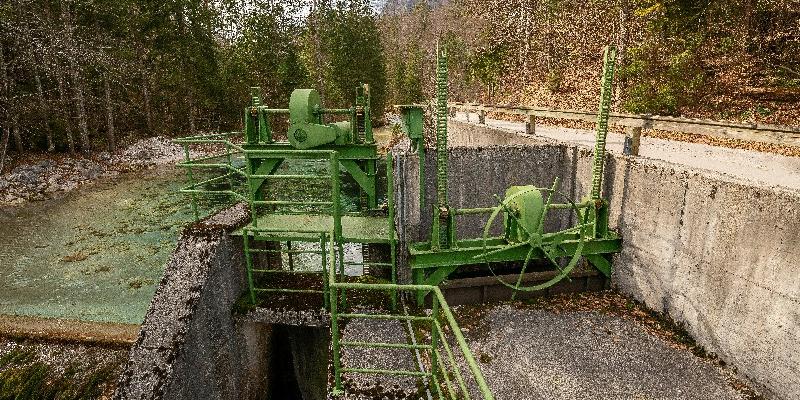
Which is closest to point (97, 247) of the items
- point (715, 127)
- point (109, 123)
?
point (109, 123)

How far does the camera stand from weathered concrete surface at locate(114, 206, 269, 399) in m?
5.11

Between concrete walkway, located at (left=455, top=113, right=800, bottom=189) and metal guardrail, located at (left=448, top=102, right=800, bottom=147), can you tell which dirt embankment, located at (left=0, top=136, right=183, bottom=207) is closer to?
metal guardrail, located at (left=448, top=102, right=800, bottom=147)

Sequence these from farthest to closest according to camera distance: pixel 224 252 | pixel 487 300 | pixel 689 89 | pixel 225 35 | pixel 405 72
Answer: pixel 405 72 → pixel 225 35 → pixel 689 89 → pixel 487 300 → pixel 224 252

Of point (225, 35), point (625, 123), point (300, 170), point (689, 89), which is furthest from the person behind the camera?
point (225, 35)

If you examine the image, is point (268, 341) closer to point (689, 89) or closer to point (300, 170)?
point (689, 89)

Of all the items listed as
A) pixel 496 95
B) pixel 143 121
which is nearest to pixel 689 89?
pixel 496 95

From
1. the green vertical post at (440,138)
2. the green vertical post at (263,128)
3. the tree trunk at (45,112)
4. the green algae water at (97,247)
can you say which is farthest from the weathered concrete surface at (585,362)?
the tree trunk at (45,112)

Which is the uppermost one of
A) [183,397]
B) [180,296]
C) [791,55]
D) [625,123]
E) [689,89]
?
[791,55]

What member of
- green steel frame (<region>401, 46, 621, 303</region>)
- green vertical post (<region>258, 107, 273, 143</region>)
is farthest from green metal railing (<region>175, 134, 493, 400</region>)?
green vertical post (<region>258, 107, 273, 143</region>)

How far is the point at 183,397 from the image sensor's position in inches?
207

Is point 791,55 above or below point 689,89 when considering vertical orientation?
above

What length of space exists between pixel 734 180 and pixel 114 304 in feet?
38.2

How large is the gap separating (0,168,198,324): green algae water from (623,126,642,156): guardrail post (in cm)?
982

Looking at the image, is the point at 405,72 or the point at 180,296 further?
the point at 405,72
